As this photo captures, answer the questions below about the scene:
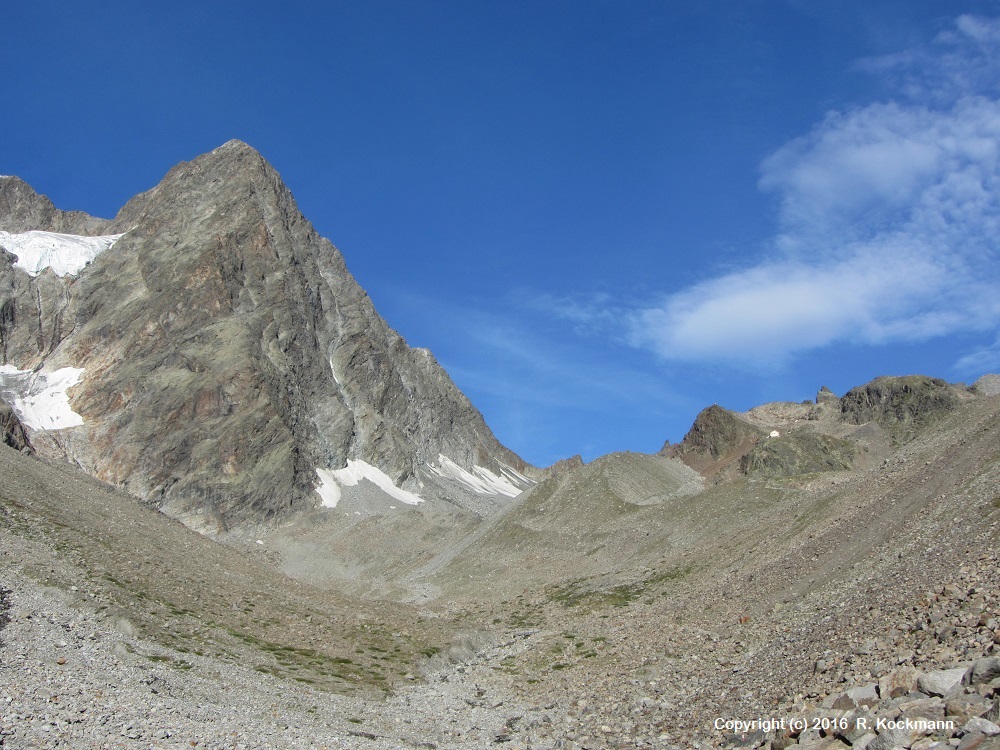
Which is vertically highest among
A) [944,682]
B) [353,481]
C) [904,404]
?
[904,404]

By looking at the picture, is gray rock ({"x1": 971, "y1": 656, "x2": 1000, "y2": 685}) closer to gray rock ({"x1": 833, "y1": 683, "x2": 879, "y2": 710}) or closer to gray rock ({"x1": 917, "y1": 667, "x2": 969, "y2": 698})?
gray rock ({"x1": 917, "y1": 667, "x2": 969, "y2": 698})

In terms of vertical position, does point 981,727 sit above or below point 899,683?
below

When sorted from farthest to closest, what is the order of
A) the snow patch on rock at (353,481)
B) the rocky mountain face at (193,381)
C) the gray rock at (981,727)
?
the snow patch on rock at (353,481) → the rocky mountain face at (193,381) → the gray rock at (981,727)

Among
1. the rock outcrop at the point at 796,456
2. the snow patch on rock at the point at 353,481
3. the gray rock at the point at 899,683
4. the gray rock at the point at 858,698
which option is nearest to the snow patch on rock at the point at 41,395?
the snow patch on rock at the point at 353,481

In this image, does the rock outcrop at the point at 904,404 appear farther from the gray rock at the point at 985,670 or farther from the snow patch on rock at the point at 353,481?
the gray rock at the point at 985,670

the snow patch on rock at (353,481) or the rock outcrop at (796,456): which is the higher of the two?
the rock outcrop at (796,456)

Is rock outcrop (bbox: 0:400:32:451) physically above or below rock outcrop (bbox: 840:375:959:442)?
below

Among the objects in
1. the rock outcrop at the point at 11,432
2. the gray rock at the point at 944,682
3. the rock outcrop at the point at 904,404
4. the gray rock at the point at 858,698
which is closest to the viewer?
the gray rock at the point at 944,682

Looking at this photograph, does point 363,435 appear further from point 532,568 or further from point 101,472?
point 532,568

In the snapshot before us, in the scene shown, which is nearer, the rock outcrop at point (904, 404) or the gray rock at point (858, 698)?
the gray rock at point (858, 698)

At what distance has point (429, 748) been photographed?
2991 centimetres

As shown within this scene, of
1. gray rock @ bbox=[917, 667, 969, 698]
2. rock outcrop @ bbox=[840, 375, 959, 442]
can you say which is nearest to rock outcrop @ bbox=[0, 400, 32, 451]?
gray rock @ bbox=[917, 667, 969, 698]

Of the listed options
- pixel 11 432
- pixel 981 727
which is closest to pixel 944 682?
pixel 981 727

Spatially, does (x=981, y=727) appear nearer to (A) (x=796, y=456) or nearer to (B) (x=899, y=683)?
(B) (x=899, y=683)
